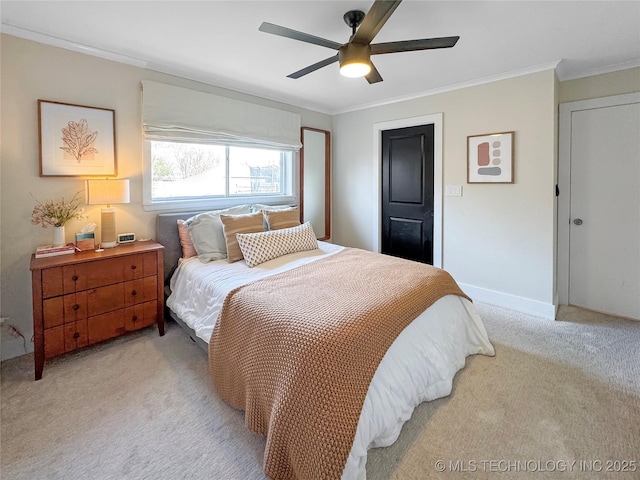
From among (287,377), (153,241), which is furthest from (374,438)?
(153,241)

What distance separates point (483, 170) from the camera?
3.30 meters

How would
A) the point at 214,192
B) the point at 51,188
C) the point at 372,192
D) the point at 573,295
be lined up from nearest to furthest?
the point at 51,188 < the point at 573,295 < the point at 214,192 < the point at 372,192

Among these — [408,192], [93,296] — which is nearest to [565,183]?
[408,192]

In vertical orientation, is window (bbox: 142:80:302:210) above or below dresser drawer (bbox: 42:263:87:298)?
above

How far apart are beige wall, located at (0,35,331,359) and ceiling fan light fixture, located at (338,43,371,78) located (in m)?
2.01

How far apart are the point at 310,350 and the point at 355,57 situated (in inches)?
63.5

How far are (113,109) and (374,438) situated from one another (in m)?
3.08

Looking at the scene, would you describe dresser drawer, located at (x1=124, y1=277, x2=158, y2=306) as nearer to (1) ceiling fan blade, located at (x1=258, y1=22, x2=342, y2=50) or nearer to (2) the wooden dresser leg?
A: (2) the wooden dresser leg

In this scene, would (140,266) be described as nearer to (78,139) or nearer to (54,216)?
(54,216)

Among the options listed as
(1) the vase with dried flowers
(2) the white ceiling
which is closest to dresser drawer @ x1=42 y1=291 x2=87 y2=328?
(1) the vase with dried flowers

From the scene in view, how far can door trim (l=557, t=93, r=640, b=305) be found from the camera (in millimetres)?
3010

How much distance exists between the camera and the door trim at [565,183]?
3010 mm

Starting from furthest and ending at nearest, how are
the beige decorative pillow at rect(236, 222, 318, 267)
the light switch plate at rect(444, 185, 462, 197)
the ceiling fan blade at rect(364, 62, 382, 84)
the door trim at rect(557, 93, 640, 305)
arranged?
the light switch plate at rect(444, 185, 462, 197) → the door trim at rect(557, 93, 640, 305) → the beige decorative pillow at rect(236, 222, 318, 267) → the ceiling fan blade at rect(364, 62, 382, 84)

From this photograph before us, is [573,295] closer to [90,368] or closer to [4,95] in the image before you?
[90,368]
